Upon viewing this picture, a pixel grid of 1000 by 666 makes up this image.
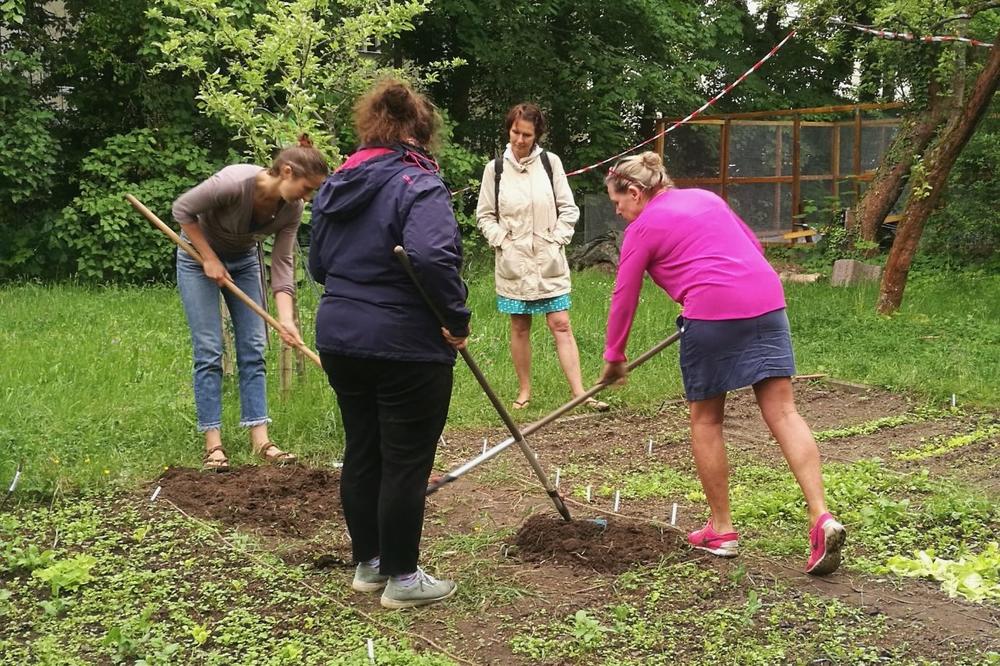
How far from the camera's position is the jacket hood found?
3354 millimetres

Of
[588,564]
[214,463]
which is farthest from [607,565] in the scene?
[214,463]

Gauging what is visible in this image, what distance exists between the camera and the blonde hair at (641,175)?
3.98 metres

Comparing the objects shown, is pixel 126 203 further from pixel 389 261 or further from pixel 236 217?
pixel 389 261

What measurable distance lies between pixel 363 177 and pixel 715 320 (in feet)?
4.74

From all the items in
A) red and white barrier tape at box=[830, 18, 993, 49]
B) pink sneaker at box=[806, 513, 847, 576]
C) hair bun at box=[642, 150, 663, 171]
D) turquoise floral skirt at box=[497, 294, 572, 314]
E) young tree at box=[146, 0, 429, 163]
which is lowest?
pink sneaker at box=[806, 513, 847, 576]

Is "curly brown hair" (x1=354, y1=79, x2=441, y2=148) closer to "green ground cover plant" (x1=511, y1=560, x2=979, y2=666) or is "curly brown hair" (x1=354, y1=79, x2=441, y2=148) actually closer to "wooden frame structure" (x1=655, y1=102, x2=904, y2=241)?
"green ground cover plant" (x1=511, y1=560, x2=979, y2=666)

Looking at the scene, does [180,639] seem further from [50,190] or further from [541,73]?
[541,73]

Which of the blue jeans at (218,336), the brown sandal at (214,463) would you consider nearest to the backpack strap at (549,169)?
the blue jeans at (218,336)

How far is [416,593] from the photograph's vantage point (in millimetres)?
3648

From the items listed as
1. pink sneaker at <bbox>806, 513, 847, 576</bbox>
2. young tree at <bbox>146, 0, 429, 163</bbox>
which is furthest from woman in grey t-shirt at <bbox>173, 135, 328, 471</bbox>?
pink sneaker at <bbox>806, 513, 847, 576</bbox>

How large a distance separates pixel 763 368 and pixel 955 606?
42.1 inches

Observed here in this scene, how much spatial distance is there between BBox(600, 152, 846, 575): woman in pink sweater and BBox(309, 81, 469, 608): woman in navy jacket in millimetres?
862

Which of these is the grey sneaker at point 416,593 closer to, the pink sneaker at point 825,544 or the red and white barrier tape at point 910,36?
the pink sneaker at point 825,544

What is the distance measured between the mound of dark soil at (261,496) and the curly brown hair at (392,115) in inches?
75.5
